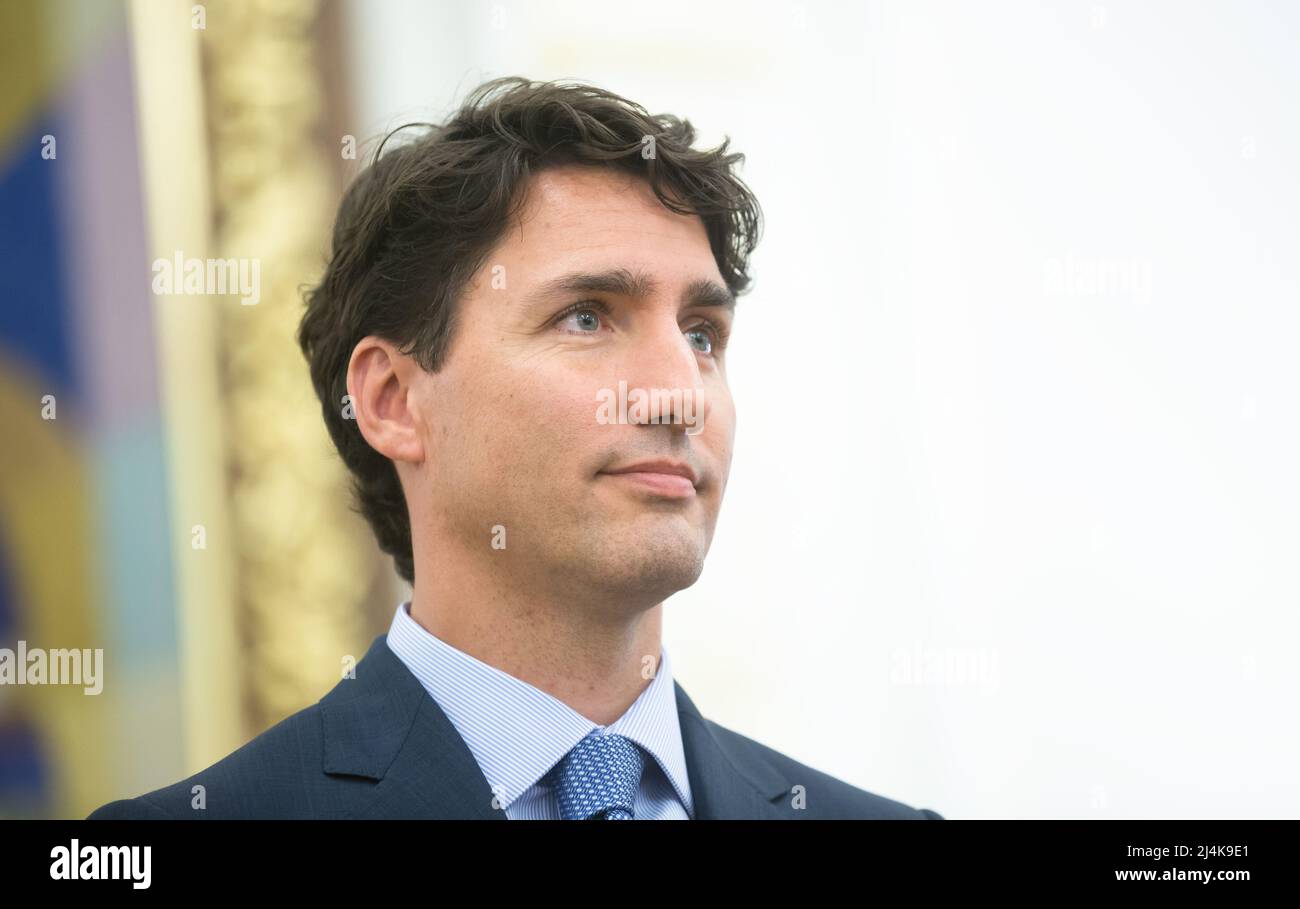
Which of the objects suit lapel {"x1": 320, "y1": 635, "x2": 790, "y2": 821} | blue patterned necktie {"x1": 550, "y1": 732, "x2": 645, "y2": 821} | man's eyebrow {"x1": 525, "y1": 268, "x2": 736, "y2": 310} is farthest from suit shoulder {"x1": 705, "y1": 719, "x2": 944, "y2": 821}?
man's eyebrow {"x1": 525, "y1": 268, "x2": 736, "y2": 310}

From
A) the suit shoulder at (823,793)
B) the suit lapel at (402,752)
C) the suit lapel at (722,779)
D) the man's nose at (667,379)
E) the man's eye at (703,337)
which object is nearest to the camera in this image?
the suit lapel at (402,752)

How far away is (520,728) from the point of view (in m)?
2.63

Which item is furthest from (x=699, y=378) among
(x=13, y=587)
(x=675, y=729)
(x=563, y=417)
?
(x=13, y=587)

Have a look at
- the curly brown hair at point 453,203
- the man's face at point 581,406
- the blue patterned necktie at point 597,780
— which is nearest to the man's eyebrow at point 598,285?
the man's face at point 581,406

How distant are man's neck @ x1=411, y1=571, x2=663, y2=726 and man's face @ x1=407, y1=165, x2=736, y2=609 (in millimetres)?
70

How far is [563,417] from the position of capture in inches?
102

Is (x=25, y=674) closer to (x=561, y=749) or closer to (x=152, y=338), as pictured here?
(x=152, y=338)

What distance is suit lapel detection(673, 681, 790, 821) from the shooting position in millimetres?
2797

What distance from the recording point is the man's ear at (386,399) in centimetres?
283

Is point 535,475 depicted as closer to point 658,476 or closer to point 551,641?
point 658,476

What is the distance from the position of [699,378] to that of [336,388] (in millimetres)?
969

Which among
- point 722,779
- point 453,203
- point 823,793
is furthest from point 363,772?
point 453,203

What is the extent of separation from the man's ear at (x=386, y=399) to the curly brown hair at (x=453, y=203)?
4cm

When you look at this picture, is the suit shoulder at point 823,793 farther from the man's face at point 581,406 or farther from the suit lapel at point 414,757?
the man's face at point 581,406
